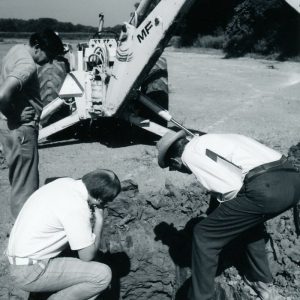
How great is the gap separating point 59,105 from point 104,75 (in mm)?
984

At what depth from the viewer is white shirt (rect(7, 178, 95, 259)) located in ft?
8.64

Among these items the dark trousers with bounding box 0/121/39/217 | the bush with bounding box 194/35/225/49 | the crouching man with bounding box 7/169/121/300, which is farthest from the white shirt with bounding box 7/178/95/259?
the bush with bounding box 194/35/225/49

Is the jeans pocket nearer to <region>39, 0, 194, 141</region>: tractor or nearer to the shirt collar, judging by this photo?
the shirt collar

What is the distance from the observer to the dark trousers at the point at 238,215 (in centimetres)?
282

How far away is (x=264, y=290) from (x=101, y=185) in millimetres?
1690

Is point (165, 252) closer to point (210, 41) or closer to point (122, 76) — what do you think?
point (122, 76)

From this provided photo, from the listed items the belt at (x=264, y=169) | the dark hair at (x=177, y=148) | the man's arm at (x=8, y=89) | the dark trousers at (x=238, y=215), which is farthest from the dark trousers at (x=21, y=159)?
the belt at (x=264, y=169)

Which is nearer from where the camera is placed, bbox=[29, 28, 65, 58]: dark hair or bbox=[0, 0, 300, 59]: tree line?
bbox=[29, 28, 65, 58]: dark hair

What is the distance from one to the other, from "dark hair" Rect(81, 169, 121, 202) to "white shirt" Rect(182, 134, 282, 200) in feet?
2.05

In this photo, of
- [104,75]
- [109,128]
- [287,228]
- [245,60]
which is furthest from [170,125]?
[245,60]

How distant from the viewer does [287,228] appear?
402 cm

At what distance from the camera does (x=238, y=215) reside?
2.90 metres

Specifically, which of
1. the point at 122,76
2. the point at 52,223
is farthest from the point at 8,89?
the point at 122,76

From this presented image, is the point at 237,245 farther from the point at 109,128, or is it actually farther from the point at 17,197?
the point at 109,128
